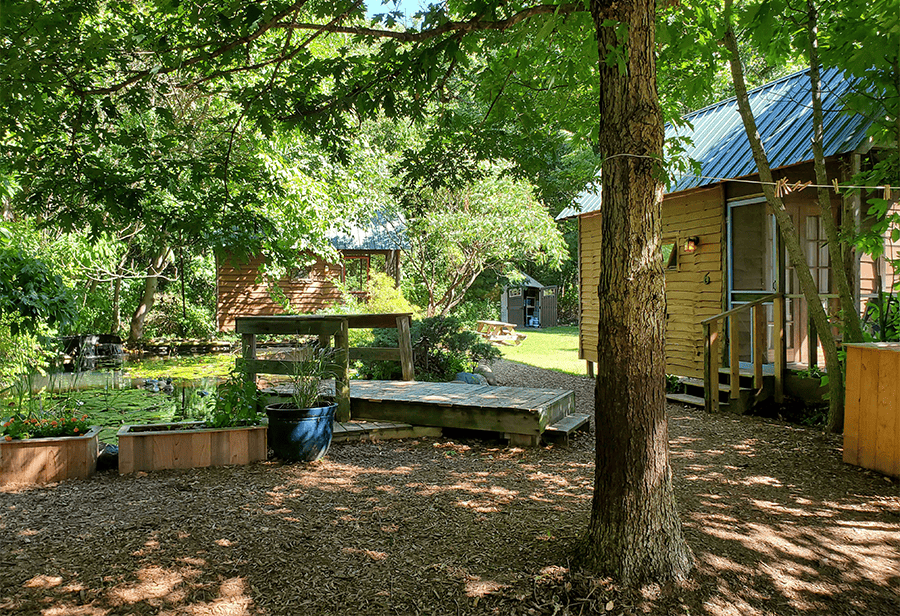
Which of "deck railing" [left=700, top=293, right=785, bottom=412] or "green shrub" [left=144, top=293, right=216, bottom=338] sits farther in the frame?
"green shrub" [left=144, top=293, right=216, bottom=338]

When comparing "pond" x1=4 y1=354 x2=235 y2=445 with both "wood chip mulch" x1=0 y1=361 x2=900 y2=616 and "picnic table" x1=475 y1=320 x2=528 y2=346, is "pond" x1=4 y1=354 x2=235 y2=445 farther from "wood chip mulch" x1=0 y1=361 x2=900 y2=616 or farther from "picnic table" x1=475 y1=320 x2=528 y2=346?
"picnic table" x1=475 y1=320 x2=528 y2=346

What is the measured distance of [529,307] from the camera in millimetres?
29312

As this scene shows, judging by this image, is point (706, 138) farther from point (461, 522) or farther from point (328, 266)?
point (328, 266)

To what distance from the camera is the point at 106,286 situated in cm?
1631

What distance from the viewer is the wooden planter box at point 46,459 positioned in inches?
186

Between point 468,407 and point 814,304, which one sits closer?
point 468,407

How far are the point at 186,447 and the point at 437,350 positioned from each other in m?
5.72

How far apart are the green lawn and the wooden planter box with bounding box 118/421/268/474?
341 inches

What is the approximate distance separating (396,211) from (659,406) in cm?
1442

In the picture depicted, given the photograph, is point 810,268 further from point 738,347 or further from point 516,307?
point 516,307

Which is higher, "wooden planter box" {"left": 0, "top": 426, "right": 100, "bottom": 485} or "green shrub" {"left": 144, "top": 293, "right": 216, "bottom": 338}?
"green shrub" {"left": 144, "top": 293, "right": 216, "bottom": 338}

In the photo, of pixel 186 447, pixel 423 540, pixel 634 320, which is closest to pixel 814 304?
pixel 634 320

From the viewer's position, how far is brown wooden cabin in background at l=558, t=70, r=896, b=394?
7.50m

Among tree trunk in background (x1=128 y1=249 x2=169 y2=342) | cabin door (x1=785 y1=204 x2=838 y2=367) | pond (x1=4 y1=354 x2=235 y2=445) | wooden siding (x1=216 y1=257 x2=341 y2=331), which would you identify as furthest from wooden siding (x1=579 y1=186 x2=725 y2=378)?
tree trunk in background (x1=128 y1=249 x2=169 y2=342)
